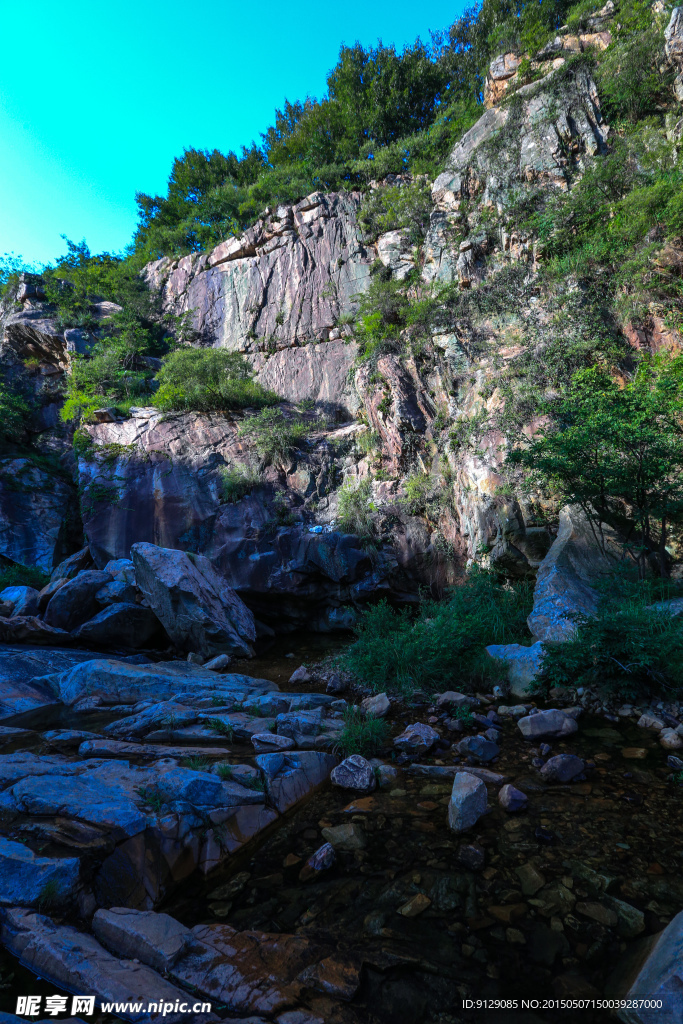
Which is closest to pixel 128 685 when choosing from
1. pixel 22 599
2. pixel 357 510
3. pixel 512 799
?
pixel 512 799

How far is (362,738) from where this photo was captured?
5.14 metres

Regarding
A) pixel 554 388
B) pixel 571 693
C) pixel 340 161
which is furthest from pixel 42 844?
pixel 340 161

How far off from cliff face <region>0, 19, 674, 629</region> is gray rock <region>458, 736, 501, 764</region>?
5.42 metres

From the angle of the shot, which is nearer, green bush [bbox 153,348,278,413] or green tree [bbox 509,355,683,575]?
green tree [bbox 509,355,683,575]

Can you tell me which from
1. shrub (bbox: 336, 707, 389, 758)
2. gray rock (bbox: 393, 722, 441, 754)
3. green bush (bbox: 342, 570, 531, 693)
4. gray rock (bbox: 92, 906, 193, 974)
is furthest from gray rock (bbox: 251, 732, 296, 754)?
green bush (bbox: 342, 570, 531, 693)

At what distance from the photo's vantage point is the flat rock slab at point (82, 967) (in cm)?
224

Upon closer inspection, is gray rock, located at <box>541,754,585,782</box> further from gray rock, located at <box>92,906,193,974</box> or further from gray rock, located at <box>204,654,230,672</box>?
gray rock, located at <box>204,654,230,672</box>

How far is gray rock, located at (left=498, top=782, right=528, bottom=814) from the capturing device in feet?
12.6

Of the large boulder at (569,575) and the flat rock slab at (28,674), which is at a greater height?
the large boulder at (569,575)

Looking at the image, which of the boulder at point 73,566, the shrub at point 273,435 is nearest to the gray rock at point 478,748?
the shrub at point 273,435

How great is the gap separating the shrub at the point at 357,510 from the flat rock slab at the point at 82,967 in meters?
10.3

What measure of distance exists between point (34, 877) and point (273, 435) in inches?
498

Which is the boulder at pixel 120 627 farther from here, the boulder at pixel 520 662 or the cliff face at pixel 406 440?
the boulder at pixel 520 662

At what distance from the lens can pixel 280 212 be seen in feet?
66.9
